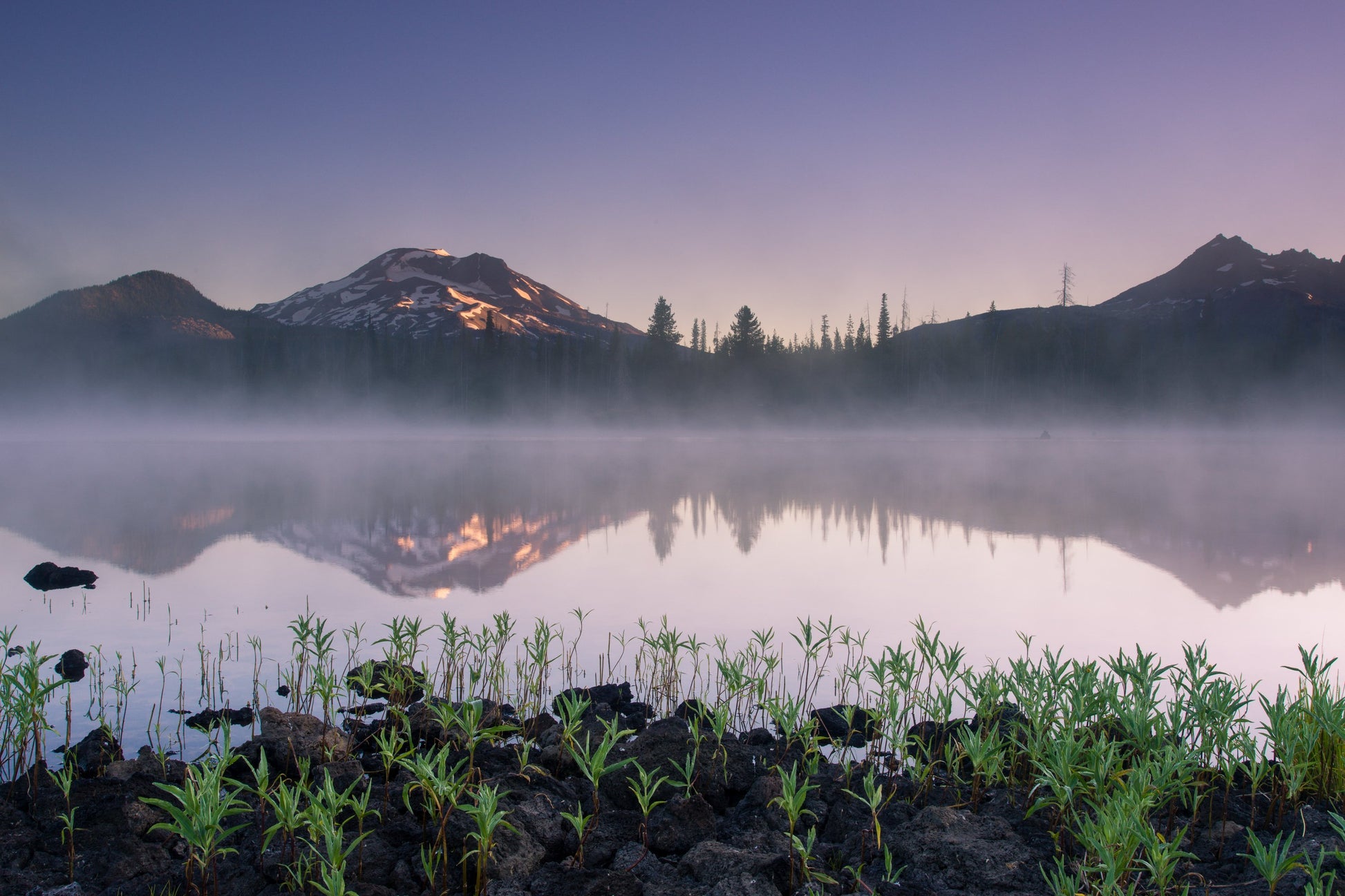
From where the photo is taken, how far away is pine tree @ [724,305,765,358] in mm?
106375

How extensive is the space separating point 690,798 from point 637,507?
19.6 meters

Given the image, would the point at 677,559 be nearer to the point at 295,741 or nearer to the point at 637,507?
the point at 637,507

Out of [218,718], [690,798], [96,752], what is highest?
[690,798]

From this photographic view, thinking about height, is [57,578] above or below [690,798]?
below

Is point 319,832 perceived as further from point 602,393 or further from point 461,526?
point 602,393

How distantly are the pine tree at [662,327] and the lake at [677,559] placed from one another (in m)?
73.0

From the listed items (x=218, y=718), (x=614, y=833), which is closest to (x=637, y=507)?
(x=218, y=718)

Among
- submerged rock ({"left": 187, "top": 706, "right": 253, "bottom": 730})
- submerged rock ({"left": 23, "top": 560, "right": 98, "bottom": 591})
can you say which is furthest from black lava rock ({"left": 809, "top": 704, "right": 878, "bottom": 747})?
submerged rock ({"left": 23, "top": 560, "right": 98, "bottom": 591})

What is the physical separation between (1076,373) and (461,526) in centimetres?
11419

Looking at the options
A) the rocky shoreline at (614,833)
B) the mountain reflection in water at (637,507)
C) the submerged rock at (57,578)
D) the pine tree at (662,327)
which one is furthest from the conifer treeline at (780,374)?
the rocky shoreline at (614,833)

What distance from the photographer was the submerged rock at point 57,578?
1229 cm

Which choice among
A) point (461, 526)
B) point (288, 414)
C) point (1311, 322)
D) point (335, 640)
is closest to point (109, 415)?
point (288, 414)

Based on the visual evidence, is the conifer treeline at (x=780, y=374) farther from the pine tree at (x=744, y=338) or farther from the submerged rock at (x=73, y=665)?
the submerged rock at (x=73, y=665)

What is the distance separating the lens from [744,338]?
349 ft
